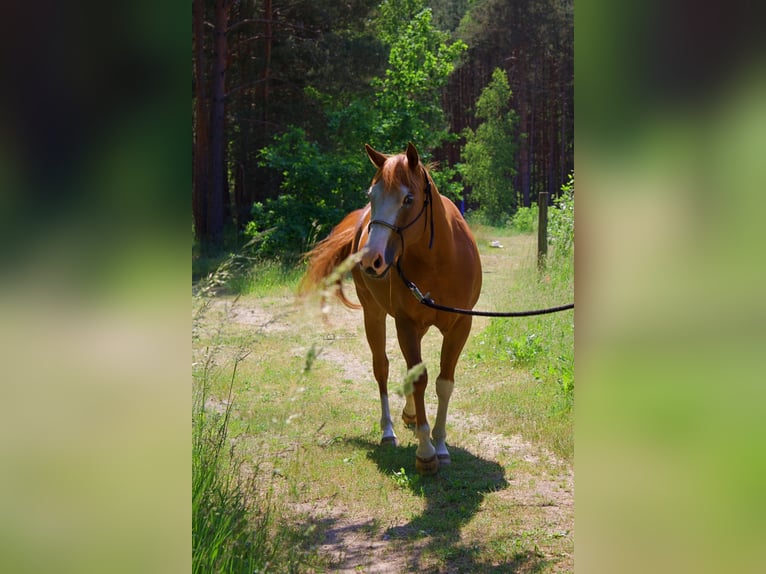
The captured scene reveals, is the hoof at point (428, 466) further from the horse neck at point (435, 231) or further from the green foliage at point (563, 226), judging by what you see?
the green foliage at point (563, 226)

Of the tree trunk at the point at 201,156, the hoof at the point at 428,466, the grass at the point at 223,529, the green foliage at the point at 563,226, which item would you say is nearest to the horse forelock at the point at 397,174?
the grass at the point at 223,529

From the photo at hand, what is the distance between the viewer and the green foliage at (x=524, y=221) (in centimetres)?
854

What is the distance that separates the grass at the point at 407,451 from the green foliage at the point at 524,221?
1.41 metres

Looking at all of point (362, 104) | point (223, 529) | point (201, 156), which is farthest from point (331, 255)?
point (201, 156)

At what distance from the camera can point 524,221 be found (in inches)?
344

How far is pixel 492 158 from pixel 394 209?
6.57 meters

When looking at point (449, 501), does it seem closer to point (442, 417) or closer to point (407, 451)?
point (442, 417)

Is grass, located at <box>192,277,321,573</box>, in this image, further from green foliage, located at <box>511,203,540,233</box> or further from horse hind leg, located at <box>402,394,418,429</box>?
green foliage, located at <box>511,203,540,233</box>

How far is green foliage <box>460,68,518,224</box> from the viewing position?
9.40m
